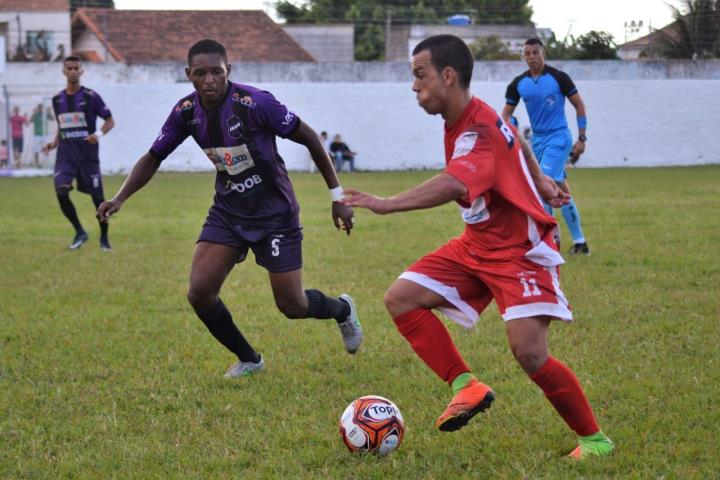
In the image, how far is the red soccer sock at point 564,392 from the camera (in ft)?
13.4

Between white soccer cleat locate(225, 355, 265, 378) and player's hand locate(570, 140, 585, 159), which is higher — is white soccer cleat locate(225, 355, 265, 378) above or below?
below

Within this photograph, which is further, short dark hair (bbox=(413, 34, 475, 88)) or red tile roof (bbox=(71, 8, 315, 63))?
red tile roof (bbox=(71, 8, 315, 63))

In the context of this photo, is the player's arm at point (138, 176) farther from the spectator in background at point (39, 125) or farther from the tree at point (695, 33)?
the tree at point (695, 33)

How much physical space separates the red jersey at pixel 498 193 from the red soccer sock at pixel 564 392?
0.47 metres

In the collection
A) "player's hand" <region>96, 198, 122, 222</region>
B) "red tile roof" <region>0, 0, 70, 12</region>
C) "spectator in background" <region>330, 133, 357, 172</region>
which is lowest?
"spectator in background" <region>330, 133, 357, 172</region>

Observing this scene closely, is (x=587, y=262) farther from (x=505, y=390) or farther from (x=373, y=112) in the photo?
(x=373, y=112)

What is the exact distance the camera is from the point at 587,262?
9.81m

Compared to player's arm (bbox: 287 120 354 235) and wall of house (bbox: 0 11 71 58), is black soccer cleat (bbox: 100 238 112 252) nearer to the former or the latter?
player's arm (bbox: 287 120 354 235)

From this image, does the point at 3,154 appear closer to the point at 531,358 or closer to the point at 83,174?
the point at 83,174

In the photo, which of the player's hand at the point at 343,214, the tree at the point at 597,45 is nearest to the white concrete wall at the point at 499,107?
the tree at the point at 597,45

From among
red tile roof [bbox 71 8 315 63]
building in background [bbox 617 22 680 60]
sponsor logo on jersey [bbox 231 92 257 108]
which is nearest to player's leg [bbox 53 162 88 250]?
sponsor logo on jersey [bbox 231 92 257 108]

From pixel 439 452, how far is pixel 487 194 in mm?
1165

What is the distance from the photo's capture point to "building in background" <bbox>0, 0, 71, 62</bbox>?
129 feet

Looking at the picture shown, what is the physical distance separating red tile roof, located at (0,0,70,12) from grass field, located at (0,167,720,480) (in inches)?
1441
